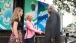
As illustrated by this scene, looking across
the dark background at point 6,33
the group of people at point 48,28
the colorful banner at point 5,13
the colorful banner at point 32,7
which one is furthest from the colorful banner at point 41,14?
the group of people at point 48,28

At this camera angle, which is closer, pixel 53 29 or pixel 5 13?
pixel 53 29

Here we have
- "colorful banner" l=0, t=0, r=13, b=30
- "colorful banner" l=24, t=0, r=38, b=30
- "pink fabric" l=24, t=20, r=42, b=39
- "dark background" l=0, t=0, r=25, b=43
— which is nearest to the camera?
"pink fabric" l=24, t=20, r=42, b=39

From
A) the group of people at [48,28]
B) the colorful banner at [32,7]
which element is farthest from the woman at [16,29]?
Result: the colorful banner at [32,7]

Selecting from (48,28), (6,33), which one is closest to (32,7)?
A: (6,33)

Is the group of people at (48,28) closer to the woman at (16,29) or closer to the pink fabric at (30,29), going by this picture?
the woman at (16,29)

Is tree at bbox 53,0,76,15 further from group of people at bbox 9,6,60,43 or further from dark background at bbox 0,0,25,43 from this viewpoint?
group of people at bbox 9,6,60,43

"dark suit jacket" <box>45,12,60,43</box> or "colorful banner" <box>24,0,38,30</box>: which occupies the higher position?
"colorful banner" <box>24,0,38,30</box>

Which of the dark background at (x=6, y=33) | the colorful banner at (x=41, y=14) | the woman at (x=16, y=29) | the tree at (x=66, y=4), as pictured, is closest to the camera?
the woman at (x=16, y=29)

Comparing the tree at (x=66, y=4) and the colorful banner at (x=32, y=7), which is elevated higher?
the tree at (x=66, y=4)

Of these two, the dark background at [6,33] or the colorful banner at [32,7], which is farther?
the colorful banner at [32,7]

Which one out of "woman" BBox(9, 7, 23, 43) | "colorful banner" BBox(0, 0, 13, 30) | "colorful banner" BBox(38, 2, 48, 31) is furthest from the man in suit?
"colorful banner" BBox(38, 2, 48, 31)

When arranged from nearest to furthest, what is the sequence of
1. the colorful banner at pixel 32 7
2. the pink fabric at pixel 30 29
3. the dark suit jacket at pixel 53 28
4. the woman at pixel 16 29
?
the woman at pixel 16 29
the dark suit jacket at pixel 53 28
the pink fabric at pixel 30 29
the colorful banner at pixel 32 7

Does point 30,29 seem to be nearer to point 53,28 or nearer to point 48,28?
point 48,28

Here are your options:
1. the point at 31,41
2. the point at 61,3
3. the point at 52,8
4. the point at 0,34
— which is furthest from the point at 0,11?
the point at 61,3
